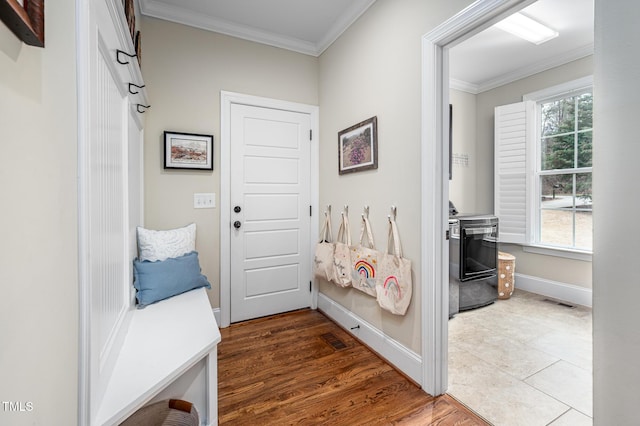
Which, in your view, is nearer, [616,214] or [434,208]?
[616,214]

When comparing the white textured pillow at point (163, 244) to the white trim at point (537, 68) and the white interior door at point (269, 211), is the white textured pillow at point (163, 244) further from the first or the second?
the white trim at point (537, 68)

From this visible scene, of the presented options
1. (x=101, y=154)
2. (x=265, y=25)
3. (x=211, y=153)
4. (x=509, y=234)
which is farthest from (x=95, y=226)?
(x=509, y=234)

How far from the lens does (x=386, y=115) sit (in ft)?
6.86

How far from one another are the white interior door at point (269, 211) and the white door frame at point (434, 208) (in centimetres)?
151

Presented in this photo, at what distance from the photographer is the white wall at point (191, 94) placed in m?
2.41

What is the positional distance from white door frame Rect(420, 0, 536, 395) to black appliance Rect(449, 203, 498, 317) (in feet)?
4.09

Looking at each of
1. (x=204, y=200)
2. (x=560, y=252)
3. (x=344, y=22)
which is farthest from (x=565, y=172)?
(x=204, y=200)

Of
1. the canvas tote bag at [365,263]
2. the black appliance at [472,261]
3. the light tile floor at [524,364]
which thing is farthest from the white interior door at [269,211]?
the light tile floor at [524,364]

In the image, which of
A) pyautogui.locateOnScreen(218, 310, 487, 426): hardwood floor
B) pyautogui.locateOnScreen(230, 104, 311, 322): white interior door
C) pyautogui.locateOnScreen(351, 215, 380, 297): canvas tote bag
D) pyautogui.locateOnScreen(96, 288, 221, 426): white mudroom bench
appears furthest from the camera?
pyautogui.locateOnScreen(230, 104, 311, 322): white interior door

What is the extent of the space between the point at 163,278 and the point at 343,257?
1.38m

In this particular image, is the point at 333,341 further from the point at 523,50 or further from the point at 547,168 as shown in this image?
the point at 523,50

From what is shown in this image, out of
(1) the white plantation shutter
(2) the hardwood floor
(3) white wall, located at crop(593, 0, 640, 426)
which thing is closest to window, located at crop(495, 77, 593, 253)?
(1) the white plantation shutter

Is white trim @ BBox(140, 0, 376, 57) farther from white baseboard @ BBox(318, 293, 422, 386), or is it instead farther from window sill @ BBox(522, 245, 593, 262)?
window sill @ BBox(522, 245, 593, 262)

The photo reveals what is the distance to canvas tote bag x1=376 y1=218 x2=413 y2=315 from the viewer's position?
185 cm
